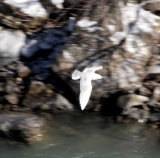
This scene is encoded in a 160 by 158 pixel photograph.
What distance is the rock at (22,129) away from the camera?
4477mm

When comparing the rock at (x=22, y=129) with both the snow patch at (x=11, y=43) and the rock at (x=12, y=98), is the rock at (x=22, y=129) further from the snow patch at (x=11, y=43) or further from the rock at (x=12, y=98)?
the snow patch at (x=11, y=43)

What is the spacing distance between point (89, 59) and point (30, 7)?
46.4 inches

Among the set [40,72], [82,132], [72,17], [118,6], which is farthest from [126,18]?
[82,132]

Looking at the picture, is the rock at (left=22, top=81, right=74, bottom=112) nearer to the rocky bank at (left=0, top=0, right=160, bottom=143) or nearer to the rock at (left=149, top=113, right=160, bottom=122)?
the rocky bank at (left=0, top=0, right=160, bottom=143)

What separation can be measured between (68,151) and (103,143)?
14.3 inches

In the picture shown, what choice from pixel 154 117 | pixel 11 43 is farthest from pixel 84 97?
pixel 11 43

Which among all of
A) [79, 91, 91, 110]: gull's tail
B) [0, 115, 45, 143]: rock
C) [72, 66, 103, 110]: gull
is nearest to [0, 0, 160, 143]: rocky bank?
[0, 115, 45, 143]: rock

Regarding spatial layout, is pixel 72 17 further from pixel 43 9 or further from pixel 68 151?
pixel 68 151

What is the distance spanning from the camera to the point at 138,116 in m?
4.88

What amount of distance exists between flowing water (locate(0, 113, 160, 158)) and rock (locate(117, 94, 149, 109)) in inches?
8.7

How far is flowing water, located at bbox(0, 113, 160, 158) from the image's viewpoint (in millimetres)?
4398

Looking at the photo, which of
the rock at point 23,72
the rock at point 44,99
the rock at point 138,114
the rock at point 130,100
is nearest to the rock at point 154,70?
the rock at point 130,100

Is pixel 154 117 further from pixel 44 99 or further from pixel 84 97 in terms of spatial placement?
pixel 44 99

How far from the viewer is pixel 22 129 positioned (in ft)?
14.7
